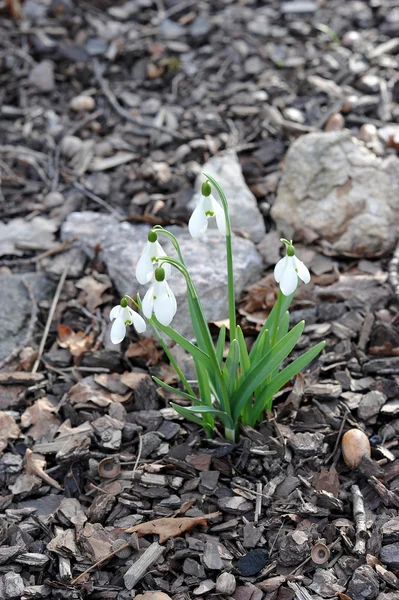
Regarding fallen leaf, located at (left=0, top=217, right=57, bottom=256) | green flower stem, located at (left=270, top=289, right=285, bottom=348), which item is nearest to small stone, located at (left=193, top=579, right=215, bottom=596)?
green flower stem, located at (left=270, top=289, right=285, bottom=348)

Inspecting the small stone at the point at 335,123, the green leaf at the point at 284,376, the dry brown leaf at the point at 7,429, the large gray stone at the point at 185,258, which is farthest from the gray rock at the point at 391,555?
the small stone at the point at 335,123

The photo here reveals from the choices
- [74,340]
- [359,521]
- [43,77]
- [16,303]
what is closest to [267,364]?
[359,521]

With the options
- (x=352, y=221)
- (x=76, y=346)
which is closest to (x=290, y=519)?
(x=76, y=346)

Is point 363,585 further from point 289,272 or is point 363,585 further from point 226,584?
point 289,272

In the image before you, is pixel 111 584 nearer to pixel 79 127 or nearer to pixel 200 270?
pixel 200 270

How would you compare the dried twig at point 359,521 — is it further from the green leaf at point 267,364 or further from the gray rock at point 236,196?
the gray rock at point 236,196

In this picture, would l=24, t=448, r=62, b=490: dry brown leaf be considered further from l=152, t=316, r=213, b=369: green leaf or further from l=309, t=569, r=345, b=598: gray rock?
l=309, t=569, r=345, b=598: gray rock
